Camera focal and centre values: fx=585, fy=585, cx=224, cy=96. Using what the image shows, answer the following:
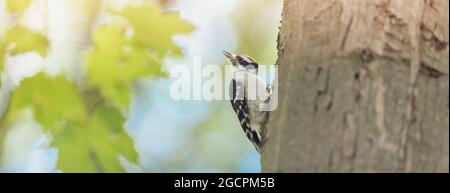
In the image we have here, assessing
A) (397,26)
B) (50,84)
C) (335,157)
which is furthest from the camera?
(50,84)

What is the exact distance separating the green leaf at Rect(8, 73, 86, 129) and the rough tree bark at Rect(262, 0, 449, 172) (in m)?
0.54

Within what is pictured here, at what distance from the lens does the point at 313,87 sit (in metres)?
0.82

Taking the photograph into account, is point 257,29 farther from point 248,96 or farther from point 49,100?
point 49,100

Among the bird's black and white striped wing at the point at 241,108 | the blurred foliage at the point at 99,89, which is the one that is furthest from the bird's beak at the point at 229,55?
the blurred foliage at the point at 99,89

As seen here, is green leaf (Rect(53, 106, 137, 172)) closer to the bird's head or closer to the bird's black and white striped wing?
the bird's head

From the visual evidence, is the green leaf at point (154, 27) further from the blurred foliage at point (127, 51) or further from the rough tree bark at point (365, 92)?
the rough tree bark at point (365, 92)

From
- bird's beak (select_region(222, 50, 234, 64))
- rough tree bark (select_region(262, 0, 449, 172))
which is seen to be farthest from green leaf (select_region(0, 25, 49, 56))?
rough tree bark (select_region(262, 0, 449, 172))

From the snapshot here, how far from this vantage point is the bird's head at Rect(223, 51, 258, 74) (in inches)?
67.0

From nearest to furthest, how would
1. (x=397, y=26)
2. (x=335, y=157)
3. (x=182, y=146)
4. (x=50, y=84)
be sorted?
(x=335, y=157), (x=397, y=26), (x=50, y=84), (x=182, y=146)
